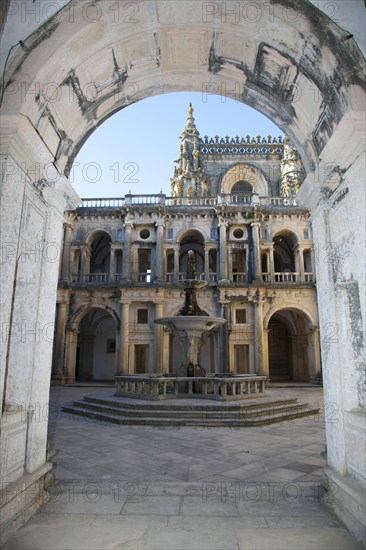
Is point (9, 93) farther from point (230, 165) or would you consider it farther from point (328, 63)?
point (230, 165)

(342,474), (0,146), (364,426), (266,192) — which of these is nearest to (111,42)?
(0,146)

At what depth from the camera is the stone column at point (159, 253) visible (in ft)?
76.5

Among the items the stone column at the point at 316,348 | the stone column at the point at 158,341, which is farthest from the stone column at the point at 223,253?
the stone column at the point at 316,348

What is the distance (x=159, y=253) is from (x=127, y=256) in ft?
6.67

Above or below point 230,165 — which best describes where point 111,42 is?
below

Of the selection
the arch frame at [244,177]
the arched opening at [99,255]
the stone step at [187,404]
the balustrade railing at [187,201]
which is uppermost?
the arch frame at [244,177]

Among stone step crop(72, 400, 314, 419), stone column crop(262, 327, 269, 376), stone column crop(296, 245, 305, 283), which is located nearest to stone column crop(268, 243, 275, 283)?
stone column crop(296, 245, 305, 283)

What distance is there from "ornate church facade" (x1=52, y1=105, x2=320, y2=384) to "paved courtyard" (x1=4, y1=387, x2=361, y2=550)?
1555 cm

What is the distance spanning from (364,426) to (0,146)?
13.5 ft

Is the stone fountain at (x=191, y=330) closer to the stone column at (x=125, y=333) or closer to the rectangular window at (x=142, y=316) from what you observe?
the stone column at (x=125, y=333)

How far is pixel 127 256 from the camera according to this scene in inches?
927

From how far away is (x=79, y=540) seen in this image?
313 centimetres

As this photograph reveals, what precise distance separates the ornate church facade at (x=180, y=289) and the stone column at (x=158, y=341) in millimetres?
60

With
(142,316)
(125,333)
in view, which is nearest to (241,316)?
(142,316)
